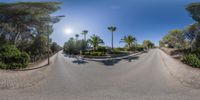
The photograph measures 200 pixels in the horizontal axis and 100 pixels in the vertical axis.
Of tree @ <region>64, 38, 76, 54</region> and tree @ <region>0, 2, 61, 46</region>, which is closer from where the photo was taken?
tree @ <region>0, 2, 61, 46</region>

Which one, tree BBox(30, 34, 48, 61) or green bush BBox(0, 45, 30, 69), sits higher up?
tree BBox(30, 34, 48, 61)

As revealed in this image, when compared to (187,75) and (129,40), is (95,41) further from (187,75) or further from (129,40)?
(187,75)

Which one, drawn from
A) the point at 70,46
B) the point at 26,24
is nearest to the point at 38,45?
the point at 26,24

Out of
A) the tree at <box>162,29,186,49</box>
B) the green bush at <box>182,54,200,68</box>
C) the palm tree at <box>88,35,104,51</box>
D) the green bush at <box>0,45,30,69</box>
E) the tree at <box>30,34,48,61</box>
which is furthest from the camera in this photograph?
the tree at <box>162,29,186,49</box>

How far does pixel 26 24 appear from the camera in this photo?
96.4ft

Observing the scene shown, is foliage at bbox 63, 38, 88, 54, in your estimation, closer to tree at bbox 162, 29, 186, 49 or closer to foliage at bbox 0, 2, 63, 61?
foliage at bbox 0, 2, 63, 61

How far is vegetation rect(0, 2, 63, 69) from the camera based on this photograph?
22.5 metres

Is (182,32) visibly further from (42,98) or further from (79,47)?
(42,98)

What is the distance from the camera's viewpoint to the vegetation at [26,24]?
2255cm

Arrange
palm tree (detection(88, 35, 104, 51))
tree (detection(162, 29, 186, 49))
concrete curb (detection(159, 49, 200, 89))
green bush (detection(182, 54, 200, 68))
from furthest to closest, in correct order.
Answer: tree (detection(162, 29, 186, 49)), palm tree (detection(88, 35, 104, 51)), green bush (detection(182, 54, 200, 68)), concrete curb (detection(159, 49, 200, 89))

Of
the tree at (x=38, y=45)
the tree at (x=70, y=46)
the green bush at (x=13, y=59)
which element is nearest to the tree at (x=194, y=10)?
the green bush at (x=13, y=59)

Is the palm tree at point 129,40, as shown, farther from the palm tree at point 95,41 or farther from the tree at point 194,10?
the tree at point 194,10

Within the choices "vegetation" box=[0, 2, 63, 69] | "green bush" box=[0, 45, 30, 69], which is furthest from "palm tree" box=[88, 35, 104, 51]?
"green bush" box=[0, 45, 30, 69]

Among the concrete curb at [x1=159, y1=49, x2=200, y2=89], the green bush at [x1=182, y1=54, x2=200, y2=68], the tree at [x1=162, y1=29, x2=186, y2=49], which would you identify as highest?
the tree at [x1=162, y1=29, x2=186, y2=49]
